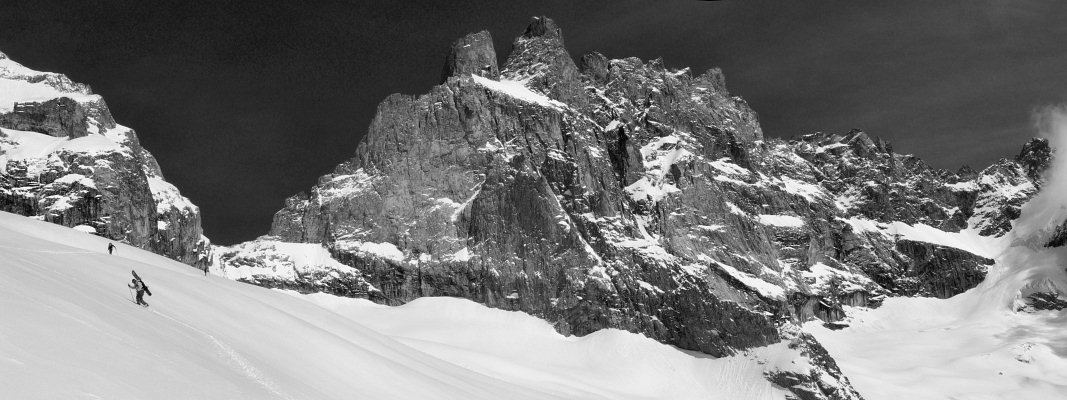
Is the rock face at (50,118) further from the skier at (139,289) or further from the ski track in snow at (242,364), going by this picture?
the ski track in snow at (242,364)

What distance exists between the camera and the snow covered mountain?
6132 inches

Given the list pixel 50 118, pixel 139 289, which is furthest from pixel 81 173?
pixel 139 289

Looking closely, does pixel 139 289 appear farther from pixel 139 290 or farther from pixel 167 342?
pixel 167 342

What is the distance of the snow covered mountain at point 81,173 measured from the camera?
155750 millimetres

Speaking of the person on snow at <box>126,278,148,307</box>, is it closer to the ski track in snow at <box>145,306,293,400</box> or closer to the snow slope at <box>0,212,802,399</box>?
the snow slope at <box>0,212,802,399</box>

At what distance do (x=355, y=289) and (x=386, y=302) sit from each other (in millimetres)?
6118

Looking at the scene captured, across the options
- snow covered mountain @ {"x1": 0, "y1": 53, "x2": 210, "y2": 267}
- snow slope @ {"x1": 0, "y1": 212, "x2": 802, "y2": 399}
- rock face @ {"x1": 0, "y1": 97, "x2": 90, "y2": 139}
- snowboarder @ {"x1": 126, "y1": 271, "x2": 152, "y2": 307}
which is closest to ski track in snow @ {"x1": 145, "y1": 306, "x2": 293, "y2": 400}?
snow slope @ {"x1": 0, "y1": 212, "x2": 802, "y2": 399}

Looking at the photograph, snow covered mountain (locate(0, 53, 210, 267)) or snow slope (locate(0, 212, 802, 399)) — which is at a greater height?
snow covered mountain (locate(0, 53, 210, 267))

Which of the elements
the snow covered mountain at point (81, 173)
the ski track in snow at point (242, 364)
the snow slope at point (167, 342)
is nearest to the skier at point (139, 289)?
the snow slope at point (167, 342)

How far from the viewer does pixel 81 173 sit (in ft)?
532

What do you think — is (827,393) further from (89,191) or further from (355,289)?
(89,191)

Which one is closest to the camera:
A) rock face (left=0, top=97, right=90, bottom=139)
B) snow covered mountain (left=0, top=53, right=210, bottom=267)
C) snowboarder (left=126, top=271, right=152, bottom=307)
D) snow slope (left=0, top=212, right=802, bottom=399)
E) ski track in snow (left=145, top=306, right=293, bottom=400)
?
snow slope (left=0, top=212, right=802, bottom=399)

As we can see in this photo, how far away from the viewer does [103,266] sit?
56469 millimetres

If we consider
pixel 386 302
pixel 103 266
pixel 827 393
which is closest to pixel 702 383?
pixel 827 393
